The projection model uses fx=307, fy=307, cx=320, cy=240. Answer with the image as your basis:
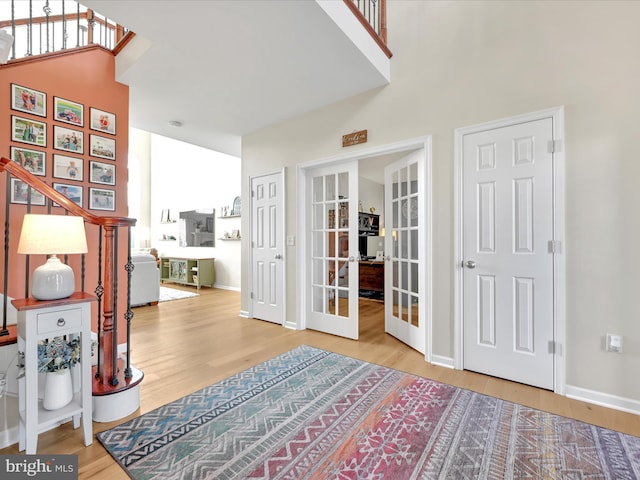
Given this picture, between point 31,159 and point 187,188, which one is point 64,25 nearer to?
point 31,159

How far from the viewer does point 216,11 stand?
81.5 inches

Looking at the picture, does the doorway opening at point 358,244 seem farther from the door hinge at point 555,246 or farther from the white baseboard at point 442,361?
the door hinge at point 555,246

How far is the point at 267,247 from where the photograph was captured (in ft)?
13.3

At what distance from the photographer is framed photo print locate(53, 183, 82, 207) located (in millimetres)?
2701

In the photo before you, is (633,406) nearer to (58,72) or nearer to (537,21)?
(537,21)

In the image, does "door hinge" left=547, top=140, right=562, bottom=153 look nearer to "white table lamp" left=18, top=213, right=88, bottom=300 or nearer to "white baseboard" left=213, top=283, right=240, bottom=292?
"white table lamp" left=18, top=213, right=88, bottom=300

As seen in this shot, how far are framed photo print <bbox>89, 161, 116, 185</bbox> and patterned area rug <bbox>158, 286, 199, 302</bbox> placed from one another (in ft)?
9.71

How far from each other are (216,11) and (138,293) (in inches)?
165

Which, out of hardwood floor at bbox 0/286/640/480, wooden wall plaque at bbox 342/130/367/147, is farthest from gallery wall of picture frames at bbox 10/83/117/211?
wooden wall plaque at bbox 342/130/367/147

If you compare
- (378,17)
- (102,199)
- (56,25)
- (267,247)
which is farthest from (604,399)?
(56,25)

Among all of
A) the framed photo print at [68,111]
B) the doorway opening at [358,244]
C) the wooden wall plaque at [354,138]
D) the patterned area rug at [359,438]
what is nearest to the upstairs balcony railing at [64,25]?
the framed photo print at [68,111]

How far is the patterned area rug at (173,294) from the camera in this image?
5.58m

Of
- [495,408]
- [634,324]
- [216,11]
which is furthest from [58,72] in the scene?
[634,324]

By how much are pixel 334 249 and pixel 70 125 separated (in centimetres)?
278
